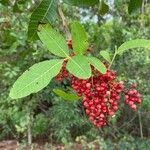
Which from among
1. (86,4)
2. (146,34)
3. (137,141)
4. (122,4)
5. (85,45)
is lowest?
(137,141)

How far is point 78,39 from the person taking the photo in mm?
861

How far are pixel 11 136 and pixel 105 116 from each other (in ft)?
15.3

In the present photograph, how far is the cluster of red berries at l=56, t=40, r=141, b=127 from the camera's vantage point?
36.1 inches

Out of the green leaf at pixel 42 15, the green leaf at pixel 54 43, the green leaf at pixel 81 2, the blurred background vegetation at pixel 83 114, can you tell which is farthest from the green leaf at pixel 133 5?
the blurred background vegetation at pixel 83 114

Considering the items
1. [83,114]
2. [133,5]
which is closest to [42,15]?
[133,5]

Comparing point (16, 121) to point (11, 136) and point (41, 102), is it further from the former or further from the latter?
point (11, 136)

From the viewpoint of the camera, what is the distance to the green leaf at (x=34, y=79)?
30.5 inches

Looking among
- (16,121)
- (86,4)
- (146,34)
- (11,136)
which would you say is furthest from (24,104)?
(86,4)

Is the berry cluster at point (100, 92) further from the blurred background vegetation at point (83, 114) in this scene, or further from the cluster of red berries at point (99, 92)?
the blurred background vegetation at point (83, 114)

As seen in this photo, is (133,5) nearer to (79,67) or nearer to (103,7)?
(103,7)

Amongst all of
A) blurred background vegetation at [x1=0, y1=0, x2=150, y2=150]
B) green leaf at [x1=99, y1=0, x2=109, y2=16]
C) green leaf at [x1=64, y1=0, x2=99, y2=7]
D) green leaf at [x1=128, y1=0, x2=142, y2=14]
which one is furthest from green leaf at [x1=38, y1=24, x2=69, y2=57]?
blurred background vegetation at [x1=0, y1=0, x2=150, y2=150]

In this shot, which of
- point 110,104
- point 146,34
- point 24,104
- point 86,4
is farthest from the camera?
point 24,104

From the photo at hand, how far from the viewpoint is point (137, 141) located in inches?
180

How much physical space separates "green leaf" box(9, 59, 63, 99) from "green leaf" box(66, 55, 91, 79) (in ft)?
0.09
